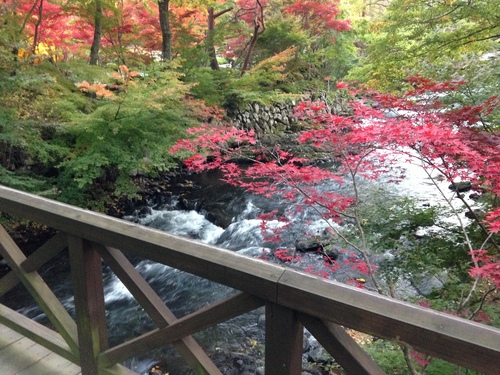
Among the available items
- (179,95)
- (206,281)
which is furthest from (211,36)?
(206,281)

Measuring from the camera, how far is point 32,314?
14.8 feet

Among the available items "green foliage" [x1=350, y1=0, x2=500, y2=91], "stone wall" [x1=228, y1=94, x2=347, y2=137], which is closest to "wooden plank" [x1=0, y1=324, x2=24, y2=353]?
"green foliage" [x1=350, y1=0, x2=500, y2=91]

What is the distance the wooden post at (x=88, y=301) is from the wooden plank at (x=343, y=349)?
926 millimetres

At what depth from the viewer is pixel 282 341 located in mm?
991

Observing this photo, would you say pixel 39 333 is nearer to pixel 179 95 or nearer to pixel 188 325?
pixel 188 325

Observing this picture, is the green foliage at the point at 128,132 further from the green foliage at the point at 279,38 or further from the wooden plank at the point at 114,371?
the green foliage at the point at 279,38

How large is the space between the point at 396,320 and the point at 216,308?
0.51 meters

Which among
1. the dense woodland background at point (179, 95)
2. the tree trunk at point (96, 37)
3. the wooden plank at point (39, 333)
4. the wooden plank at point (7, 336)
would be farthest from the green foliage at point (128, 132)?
the wooden plank at point (39, 333)

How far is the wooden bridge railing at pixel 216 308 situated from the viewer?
0.76 m

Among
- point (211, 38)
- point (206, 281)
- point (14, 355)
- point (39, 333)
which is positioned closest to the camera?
point (39, 333)

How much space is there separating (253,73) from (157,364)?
845 centimetres

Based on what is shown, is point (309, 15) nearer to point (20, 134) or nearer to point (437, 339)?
point (20, 134)

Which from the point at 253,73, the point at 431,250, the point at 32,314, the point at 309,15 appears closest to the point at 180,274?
the point at 32,314

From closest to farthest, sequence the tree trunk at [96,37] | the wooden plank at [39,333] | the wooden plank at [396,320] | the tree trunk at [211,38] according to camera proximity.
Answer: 1. the wooden plank at [396,320]
2. the wooden plank at [39,333]
3. the tree trunk at [96,37]
4. the tree trunk at [211,38]
